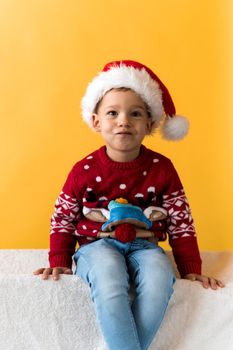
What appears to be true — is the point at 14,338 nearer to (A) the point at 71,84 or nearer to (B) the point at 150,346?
(B) the point at 150,346

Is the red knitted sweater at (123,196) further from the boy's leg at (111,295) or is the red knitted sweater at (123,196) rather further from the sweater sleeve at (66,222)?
the boy's leg at (111,295)

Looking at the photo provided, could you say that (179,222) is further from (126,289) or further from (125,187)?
(126,289)

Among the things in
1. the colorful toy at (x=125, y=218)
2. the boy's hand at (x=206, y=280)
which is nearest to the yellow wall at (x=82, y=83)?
the colorful toy at (x=125, y=218)

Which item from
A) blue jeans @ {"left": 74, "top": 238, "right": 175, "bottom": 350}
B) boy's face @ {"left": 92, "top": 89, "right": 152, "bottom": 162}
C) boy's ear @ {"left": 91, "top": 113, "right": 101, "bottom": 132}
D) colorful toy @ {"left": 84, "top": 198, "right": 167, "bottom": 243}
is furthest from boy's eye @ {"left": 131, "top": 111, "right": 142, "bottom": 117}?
blue jeans @ {"left": 74, "top": 238, "right": 175, "bottom": 350}

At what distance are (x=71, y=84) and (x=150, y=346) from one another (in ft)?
3.60

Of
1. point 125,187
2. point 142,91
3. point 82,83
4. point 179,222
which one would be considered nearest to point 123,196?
point 125,187

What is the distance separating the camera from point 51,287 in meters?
1.32

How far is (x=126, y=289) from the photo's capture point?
125cm

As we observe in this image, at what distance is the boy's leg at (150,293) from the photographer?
48.5 inches

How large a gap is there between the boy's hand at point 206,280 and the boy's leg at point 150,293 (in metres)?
0.09

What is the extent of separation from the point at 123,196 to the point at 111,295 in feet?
0.97

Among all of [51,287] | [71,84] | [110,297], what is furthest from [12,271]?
[71,84]

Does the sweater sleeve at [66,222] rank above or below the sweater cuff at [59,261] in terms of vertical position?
above

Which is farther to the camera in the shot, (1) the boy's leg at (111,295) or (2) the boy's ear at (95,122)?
(2) the boy's ear at (95,122)
